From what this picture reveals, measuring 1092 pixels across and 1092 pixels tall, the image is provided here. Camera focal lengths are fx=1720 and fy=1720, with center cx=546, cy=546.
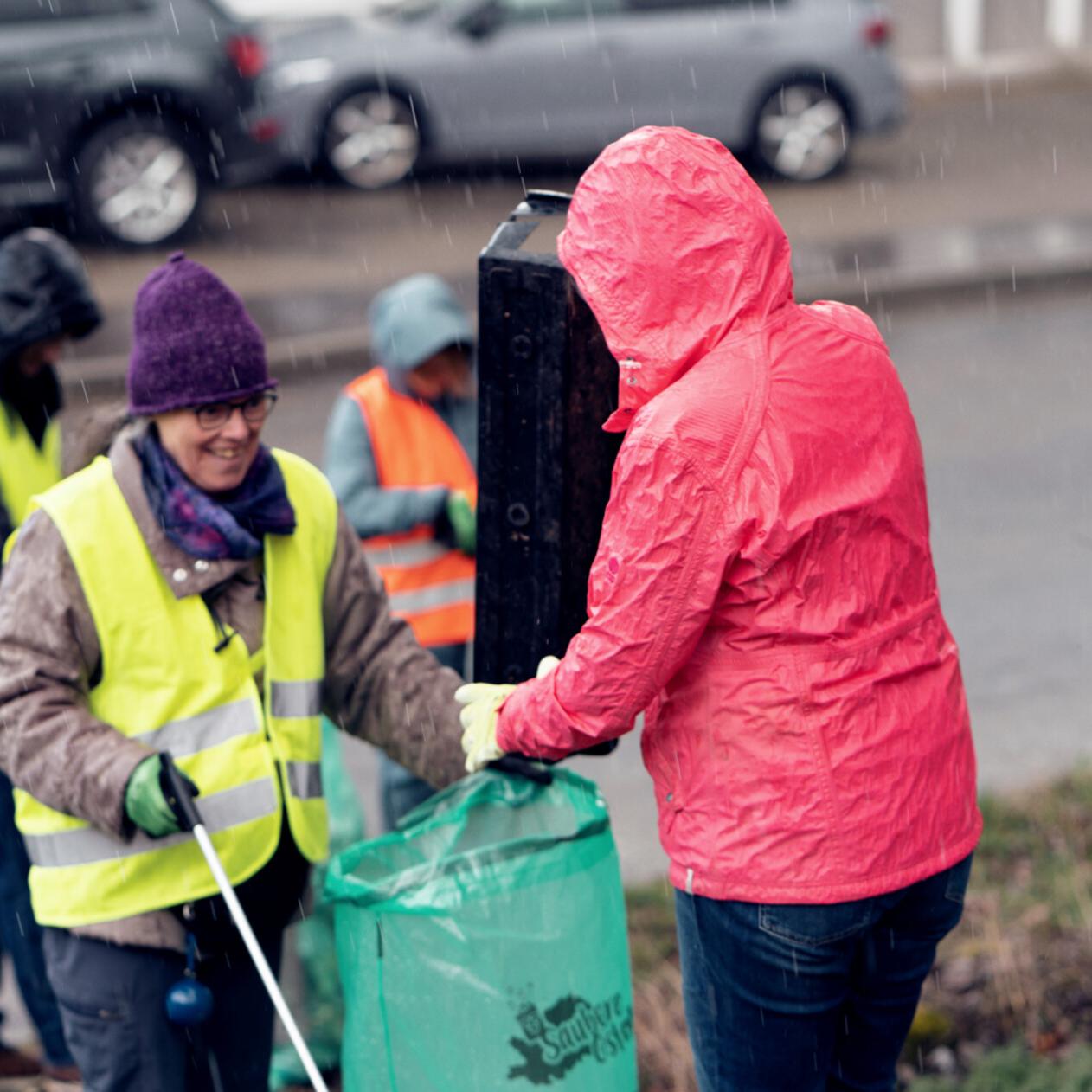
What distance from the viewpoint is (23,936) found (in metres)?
3.74

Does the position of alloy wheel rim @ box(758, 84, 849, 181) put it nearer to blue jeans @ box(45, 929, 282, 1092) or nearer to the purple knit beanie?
the purple knit beanie

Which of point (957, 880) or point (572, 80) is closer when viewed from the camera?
point (957, 880)

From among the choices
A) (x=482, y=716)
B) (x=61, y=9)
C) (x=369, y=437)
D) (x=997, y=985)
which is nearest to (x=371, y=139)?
(x=61, y=9)

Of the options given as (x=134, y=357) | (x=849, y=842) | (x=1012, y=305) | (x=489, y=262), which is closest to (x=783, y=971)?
(x=849, y=842)

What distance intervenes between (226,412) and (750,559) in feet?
3.33

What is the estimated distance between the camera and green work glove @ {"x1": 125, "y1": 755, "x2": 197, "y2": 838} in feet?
8.73

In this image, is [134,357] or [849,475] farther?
[134,357]

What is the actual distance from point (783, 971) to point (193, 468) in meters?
1.26

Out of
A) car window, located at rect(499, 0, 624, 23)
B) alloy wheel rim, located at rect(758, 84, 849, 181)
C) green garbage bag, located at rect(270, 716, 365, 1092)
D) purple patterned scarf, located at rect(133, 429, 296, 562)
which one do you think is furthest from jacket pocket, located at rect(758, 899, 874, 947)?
alloy wheel rim, located at rect(758, 84, 849, 181)

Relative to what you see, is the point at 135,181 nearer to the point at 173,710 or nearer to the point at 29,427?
the point at 29,427

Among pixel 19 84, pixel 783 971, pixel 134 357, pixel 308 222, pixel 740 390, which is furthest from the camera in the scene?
pixel 308 222

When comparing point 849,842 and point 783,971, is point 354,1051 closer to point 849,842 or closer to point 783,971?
point 783,971

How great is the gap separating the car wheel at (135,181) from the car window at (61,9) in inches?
26.4

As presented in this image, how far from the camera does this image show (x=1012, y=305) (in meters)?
10.4
